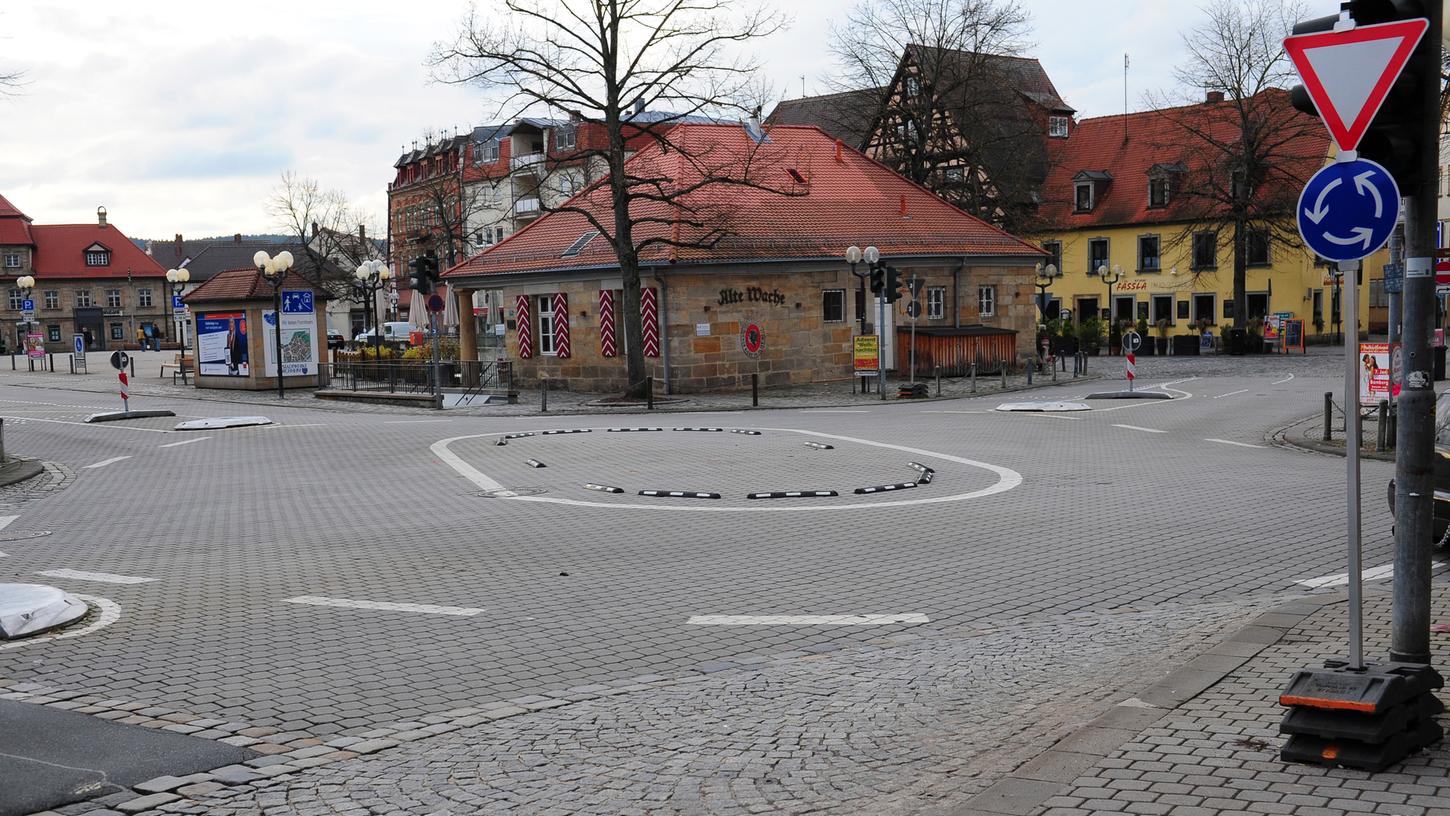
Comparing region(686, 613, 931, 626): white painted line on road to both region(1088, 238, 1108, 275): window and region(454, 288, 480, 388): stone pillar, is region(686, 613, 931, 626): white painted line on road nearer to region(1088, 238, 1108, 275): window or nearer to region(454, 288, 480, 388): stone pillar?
region(454, 288, 480, 388): stone pillar

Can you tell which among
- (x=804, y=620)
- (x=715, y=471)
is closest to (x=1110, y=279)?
(x=715, y=471)

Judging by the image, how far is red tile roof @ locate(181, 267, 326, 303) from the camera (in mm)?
37906

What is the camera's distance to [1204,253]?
2425 inches

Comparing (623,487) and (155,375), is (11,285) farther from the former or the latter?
(623,487)

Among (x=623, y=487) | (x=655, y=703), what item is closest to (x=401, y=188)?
(x=623, y=487)

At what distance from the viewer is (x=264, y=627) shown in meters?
8.59

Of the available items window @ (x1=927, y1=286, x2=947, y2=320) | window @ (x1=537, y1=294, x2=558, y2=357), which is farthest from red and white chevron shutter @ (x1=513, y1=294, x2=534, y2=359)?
window @ (x1=927, y1=286, x2=947, y2=320)

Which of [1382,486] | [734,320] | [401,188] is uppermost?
[401,188]

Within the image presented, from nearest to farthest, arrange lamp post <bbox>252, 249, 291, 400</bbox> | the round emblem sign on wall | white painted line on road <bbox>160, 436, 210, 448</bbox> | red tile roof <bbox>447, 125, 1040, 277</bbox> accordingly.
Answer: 1. white painted line on road <bbox>160, 436, 210, 448</bbox>
2. the round emblem sign on wall
3. lamp post <bbox>252, 249, 291, 400</bbox>
4. red tile roof <bbox>447, 125, 1040, 277</bbox>

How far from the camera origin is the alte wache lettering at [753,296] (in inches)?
1378

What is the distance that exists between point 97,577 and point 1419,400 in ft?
31.3

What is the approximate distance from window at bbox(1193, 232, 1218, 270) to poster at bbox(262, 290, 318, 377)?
4037 centimetres

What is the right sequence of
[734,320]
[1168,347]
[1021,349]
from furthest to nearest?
[1168,347] → [1021,349] → [734,320]

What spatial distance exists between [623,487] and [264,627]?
6865 millimetres
